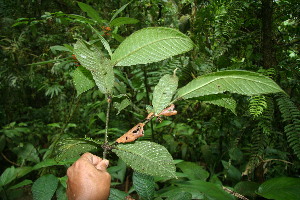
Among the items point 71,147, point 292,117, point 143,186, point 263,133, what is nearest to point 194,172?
point 263,133

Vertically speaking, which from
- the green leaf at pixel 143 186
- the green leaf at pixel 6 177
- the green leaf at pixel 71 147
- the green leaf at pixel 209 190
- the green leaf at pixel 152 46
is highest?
the green leaf at pixel 152 46

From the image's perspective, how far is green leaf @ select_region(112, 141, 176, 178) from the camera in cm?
29

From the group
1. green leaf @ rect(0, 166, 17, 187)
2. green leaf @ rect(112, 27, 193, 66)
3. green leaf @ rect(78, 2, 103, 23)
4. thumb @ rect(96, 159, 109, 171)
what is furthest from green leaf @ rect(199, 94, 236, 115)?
green leaf @ rect(0, 166, 17, 187)

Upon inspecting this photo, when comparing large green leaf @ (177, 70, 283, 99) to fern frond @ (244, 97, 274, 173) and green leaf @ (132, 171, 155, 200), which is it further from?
fern frond @ (244, 97, 274, 173)

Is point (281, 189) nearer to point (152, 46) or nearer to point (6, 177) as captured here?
point (152, 46)

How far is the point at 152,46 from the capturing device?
0.36 metres

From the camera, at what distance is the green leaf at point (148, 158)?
0.29 metres

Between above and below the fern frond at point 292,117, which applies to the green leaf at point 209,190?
below

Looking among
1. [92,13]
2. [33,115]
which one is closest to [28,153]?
[92,13]

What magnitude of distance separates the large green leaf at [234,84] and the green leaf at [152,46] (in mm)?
63

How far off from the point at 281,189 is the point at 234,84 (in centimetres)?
74

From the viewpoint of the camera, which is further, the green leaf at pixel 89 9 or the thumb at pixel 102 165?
the green leaf at pixel 89 9

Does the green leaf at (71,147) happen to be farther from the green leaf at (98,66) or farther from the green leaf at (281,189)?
the green leaf at (281,189)

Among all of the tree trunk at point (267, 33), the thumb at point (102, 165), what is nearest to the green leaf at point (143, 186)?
the thumb at point (102, 165)
